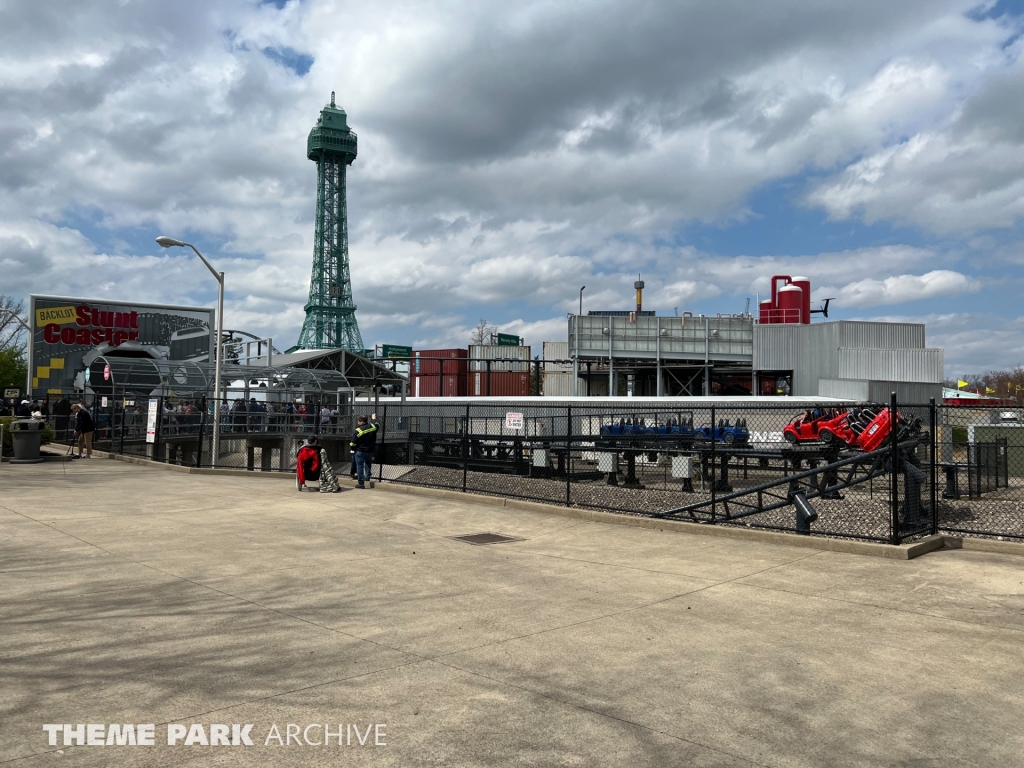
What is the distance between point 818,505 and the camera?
16250 millimetres

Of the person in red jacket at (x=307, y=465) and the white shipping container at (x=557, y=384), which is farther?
the white shipping container at (x=557, y=384)

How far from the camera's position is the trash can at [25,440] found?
21.7 meters

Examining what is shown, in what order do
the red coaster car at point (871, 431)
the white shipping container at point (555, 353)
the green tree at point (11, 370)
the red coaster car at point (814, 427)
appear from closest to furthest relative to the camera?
the red coaster car at point (871, 431) < the red coaster car at point (814, 427) < the green tree at point (11, 370) < the white shipping container at point (555, 353)

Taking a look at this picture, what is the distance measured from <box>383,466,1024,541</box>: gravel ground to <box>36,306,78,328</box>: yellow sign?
29180 millimetres

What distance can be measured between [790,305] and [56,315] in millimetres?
49759

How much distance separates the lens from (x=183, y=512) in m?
13.4

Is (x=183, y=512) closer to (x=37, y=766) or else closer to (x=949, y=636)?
(x=37, y=766)

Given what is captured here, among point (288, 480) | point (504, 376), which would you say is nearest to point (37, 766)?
point (288, 480)

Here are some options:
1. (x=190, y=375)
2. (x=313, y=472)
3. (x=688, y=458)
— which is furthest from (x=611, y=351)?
(x=313, y=472)

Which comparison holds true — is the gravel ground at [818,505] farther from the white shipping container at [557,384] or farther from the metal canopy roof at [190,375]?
the white shipping container at [557,384]

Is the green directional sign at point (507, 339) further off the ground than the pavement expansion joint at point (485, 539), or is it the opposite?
the green directional sign at point (507, 339)

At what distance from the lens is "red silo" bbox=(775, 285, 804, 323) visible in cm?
6209

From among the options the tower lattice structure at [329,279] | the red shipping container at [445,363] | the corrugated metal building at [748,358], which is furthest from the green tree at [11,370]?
the tower lattice structure at [329,279]

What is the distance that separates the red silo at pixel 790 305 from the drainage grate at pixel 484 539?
55.0 metres
